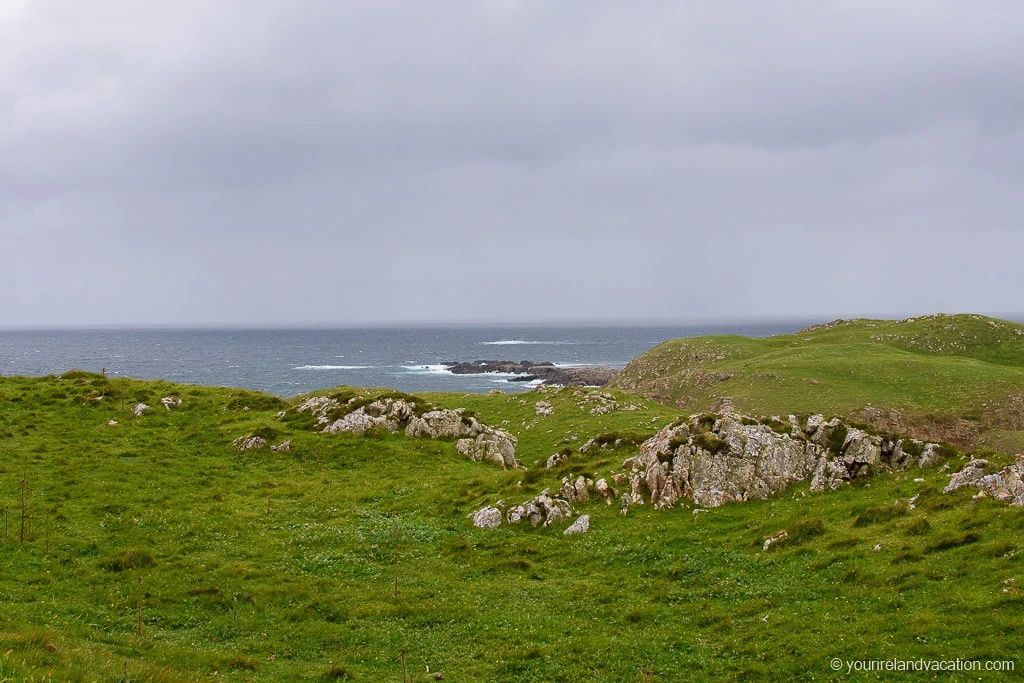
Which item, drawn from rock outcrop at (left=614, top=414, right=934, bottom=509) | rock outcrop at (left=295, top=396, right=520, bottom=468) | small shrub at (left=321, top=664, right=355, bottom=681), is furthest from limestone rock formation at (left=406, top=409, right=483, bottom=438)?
small shrub at (left=321, top=664, right=355, bottom=681)

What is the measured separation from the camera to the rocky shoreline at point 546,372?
145 m

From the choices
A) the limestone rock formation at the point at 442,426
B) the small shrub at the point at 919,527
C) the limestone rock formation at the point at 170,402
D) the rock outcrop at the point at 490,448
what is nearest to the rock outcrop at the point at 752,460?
the small shrub at the point at 919,527

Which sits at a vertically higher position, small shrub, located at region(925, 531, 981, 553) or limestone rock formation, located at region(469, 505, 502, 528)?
small shrub, located at region(925, 531, 981, 553)

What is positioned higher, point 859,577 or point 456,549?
point 859,577

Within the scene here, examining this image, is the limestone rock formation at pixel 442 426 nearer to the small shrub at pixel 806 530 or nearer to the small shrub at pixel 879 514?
the small shrub at pixel 806 530

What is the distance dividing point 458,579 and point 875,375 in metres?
63.1

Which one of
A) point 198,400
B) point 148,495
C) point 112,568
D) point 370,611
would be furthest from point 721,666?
point 198,400

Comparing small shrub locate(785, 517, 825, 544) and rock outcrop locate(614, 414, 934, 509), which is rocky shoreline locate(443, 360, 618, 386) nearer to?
rock outcrop locate(614, 414, 934, 509)

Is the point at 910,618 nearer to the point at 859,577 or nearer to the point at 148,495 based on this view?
the point at 859,577

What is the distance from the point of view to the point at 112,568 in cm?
2348

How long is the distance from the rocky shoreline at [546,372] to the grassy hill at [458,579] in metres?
108

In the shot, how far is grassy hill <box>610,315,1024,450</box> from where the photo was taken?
191 feet

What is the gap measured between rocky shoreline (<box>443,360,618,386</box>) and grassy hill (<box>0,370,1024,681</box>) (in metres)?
108

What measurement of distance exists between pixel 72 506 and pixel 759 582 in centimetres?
2976
